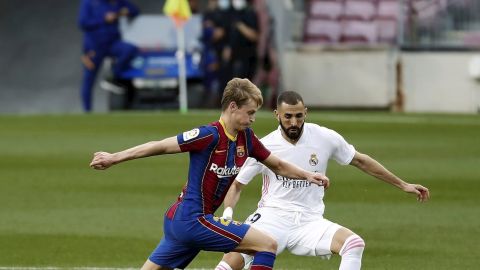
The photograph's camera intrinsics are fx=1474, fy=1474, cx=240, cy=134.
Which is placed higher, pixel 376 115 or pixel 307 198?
pixel 307 198

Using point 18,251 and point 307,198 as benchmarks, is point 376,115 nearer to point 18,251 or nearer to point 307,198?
point 18,251

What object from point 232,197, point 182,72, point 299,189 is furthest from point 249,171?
point 182,72

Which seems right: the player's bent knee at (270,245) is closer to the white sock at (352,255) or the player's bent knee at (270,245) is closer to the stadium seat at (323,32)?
the white sock at (352,255)

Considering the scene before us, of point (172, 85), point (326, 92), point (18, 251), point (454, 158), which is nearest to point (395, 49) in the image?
point (326, 92)

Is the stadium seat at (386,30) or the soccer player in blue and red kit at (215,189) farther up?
the soccer player in blue and red kit at (215,189)

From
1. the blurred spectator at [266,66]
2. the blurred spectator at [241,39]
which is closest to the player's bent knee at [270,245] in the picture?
the blurred spectator at [241,39]

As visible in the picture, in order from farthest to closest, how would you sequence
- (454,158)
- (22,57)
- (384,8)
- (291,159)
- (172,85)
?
(22,57) → (384,8) → (172,85) → (454,158) → (291,159)

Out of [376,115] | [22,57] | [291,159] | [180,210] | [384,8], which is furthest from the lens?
[22,57]

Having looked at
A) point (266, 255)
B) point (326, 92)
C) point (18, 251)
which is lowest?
point (326, 92)

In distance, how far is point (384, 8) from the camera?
3341 cm

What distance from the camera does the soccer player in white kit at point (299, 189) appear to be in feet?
35.9

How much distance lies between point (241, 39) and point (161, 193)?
13492 mm

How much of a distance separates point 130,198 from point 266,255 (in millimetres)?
7915

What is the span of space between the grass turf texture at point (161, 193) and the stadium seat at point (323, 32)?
16.9 ft
